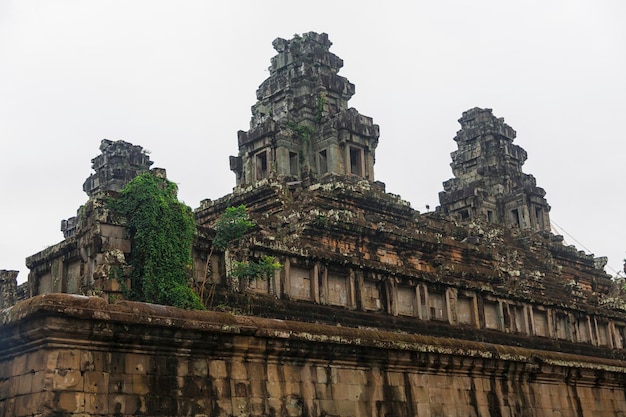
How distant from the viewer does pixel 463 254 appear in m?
34.9

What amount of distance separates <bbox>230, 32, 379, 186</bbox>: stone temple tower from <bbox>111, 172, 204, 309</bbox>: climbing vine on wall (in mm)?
17027

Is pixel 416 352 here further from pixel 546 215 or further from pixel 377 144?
pixel 546 215

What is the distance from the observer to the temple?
9258 mm

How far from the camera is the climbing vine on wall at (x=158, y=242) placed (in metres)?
19.4

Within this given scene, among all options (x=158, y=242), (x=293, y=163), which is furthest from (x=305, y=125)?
(x=158, y=242)

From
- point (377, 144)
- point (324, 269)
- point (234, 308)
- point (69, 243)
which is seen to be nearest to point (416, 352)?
point (234, 308)

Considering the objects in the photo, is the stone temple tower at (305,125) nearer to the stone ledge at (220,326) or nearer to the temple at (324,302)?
the temple at (324,302)

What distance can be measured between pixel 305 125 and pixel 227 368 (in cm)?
3246

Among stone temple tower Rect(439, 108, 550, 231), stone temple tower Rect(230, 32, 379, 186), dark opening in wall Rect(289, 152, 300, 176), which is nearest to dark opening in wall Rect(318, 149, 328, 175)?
stone temple tower Rect(230, 32, 379, 186)

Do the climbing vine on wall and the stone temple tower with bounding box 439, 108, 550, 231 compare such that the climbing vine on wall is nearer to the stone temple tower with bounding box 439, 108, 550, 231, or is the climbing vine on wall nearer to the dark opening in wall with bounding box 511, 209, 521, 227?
the stone temple tower with bounding box 439, 108, 550, 231

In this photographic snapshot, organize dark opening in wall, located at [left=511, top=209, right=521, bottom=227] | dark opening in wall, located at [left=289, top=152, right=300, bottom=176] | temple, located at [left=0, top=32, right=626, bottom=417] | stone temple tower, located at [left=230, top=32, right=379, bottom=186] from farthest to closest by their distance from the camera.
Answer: dark opening in wall, located at [left=511, top=209, right=521, bottom=227], dark opening in wall, located at [left=289, top=152, right=300, bottom=176], stone temple tower, located at [left=230, top=32, right=379, bottom=186], temple, located at [left=0, top=32, right=626, bottom=417]

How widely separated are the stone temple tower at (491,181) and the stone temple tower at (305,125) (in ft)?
49.7

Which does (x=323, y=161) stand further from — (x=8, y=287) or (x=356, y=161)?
(x=8, y=287)

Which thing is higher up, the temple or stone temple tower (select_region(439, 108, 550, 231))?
stone temple tower (select_region(439, 108, 550, 231))
